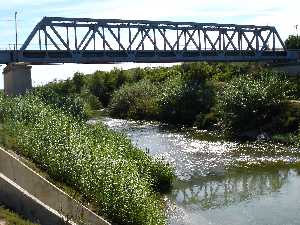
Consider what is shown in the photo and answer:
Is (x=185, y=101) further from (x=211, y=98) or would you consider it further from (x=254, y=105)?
(x=254, y=105)

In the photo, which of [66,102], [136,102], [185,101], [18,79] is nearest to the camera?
[66,102]

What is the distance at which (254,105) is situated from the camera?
43.3 metres

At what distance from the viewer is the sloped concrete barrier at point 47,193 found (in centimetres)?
1625

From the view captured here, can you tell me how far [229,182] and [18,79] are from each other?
981 inches

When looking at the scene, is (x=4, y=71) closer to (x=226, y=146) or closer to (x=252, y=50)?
(x=226, y=146)

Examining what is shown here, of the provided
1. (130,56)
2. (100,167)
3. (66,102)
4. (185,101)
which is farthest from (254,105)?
(100,167)

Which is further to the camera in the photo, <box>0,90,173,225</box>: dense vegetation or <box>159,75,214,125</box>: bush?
<box>159,75,214,125</box>: bush

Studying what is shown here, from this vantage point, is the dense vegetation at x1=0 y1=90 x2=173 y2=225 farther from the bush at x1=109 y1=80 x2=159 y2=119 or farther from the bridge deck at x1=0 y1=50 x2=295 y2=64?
the bush at x1=109 y1=80 x2=159 y2=119

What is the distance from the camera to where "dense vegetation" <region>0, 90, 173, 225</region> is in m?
17.5

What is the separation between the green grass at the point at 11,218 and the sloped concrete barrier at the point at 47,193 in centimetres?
111

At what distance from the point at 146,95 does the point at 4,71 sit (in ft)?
65.2

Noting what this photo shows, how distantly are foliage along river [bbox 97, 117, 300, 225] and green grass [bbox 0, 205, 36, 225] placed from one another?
310 inches

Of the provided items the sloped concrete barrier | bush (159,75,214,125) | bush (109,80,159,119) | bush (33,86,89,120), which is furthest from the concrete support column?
the sloped concrete barrier

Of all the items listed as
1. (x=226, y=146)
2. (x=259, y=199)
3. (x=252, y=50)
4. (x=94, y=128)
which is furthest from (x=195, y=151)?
(x=252, y=50)
